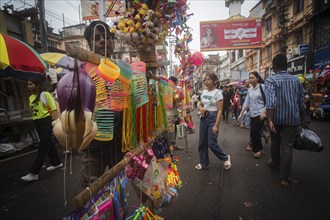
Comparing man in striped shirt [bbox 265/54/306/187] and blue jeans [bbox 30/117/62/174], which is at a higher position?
man in striped shirt [bbox 265/54/306/187]

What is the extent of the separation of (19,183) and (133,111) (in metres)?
3.60

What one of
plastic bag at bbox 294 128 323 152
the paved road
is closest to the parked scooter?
the paved road

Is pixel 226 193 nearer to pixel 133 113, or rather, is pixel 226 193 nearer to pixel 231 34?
pixel 133 113

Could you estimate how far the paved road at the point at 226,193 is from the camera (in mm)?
2350

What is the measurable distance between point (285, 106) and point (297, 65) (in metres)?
17.2

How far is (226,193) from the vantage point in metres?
2.78

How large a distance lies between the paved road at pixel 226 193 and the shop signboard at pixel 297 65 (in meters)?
14.5

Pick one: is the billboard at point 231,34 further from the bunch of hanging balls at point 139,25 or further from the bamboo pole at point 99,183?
the bamboo pole at point 99,183

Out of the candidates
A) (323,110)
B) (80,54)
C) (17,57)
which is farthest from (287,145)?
(323,110)

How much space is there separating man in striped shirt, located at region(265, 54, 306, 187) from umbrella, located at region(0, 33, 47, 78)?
3.55m

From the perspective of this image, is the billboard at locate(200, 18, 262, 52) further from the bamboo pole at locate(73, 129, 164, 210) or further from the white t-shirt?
the bamboo pole at locate(73, 129, 164, 210)

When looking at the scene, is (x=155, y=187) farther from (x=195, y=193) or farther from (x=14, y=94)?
(x=14, y=94)

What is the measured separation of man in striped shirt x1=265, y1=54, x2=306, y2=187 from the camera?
269 centimetres

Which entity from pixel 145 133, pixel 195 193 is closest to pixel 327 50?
pixel 195 193
